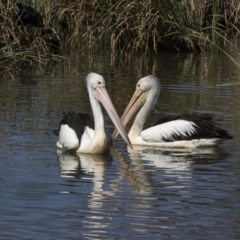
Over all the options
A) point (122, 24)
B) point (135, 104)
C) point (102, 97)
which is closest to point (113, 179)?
point (102, 97)

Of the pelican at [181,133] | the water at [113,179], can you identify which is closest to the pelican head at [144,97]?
the water at [113,179]

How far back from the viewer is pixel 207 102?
1418 centimetres

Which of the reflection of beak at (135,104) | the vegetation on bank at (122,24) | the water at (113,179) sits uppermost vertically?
the vegetation on bank at (122,24)

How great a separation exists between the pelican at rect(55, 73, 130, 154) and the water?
0.41ft

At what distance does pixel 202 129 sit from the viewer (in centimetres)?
1161

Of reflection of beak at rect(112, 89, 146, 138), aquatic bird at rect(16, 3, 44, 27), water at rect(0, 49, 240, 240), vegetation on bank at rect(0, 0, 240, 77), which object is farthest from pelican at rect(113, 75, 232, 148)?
vegetation on bank at rect(0, 0, 240, 77)

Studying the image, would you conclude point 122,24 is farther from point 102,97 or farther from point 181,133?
point 102,97

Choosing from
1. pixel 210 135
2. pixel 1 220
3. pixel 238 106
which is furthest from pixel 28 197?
pixel 238 106

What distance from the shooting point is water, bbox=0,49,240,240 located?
306 inches

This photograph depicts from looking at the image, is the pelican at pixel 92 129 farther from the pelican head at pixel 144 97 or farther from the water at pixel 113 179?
the pelican head at pixel 144 97

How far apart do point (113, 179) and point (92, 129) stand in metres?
1.86

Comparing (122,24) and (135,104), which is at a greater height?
(122,24)

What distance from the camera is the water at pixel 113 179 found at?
7.77m

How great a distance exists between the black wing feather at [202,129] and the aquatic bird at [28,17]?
23.9ft
